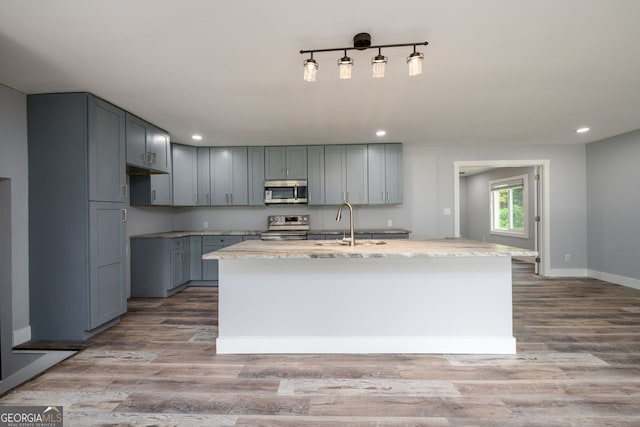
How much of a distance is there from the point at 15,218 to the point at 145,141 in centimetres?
148

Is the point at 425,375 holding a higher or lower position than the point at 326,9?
lower

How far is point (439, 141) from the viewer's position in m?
4.88

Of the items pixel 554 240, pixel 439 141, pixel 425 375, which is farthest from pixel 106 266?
pixel 554 240

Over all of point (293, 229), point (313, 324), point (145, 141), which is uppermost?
point (145, 141)

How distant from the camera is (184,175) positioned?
194 inches

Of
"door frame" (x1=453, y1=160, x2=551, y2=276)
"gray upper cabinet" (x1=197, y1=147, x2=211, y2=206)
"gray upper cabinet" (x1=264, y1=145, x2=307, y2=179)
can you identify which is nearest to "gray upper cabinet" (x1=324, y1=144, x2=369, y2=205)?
"gray upper cabinet" (x1=264, y1=145, x2=307, y2=179)

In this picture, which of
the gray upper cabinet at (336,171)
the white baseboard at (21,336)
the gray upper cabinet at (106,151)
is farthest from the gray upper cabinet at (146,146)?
the gray upper cabinet at (336,171)

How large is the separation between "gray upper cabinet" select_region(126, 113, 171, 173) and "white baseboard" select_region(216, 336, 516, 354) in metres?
2.40

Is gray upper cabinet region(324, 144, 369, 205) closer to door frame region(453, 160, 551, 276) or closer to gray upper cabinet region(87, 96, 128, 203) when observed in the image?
door frame region(453, 160, 551, 276)

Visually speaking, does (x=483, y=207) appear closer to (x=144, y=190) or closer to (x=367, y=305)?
(x=367, y=305)

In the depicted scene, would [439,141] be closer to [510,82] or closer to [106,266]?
[510,82]

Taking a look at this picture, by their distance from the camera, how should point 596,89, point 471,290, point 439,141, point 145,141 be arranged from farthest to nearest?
point 439,141 < point 145,141 < point 596,89 < point 471,290

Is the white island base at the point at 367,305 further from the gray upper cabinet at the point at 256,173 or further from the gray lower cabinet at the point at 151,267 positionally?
the gray upper cabinet at the point at 256,173

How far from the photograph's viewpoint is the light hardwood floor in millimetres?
1763
